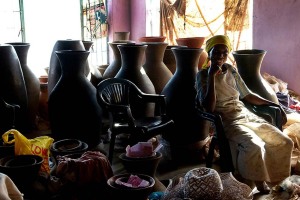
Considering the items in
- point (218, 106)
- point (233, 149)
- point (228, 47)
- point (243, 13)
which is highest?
point (243, 13)

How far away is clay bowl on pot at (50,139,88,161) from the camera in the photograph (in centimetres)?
300

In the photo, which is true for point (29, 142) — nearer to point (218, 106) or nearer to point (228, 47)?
point (218, 106)

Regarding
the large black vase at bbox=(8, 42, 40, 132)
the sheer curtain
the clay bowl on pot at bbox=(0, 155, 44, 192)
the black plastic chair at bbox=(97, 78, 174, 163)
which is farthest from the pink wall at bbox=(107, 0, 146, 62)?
the clay bowl on pot at bbox=(0, 155, 44, 192)

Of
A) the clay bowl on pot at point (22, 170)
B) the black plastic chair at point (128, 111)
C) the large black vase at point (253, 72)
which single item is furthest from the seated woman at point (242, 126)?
the clay bowl on pot at point (22, 170)

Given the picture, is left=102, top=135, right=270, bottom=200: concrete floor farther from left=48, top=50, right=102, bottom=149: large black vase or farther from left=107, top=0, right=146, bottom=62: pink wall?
left=107, top=0, right=146, bottom=62: pink wall

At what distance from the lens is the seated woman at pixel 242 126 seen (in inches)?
116

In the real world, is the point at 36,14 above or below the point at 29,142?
above

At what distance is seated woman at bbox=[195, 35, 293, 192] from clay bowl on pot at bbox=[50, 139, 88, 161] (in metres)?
1.06

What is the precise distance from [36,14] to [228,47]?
8.55 m

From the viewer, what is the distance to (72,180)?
265 cm

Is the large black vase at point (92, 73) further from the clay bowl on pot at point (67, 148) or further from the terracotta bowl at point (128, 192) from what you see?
the terracotta bowl at point (128, 192)

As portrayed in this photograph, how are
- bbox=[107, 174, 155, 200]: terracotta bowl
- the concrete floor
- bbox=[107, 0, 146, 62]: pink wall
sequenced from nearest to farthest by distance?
1. bbox=[107, 174, 155, 200]: terracotta bowl
2. the concrete floor
3. bbox=[107, 0, 146, 62]: pink wall

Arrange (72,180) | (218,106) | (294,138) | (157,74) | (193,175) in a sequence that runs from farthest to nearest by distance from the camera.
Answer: (157,74), (294,138), (218,106), (72,180), (193,175)

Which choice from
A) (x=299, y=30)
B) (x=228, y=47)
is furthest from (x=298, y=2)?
(x=228, y=47)
